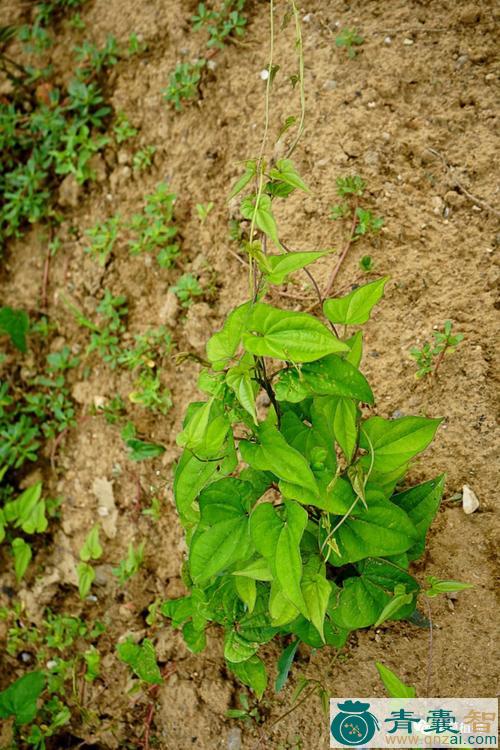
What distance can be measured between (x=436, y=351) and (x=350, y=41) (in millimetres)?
1186

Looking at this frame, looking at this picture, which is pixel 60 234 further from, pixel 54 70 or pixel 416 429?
pixel 416 429

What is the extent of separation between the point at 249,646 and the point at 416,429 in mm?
685

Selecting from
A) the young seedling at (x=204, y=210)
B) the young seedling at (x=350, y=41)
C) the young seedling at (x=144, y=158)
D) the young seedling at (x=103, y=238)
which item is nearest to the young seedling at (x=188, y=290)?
the young seedling at (x=204, y=210)

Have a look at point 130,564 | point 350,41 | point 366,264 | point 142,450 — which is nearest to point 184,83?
point 350,41

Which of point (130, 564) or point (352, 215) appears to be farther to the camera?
point (130, 564)

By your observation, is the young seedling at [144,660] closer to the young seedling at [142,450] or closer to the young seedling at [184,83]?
the young seedling at [142,450]

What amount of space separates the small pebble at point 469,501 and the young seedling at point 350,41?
1550 millimetres

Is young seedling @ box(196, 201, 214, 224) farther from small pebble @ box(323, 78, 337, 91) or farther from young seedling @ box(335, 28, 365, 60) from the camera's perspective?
young seedling @ box(335, 28, 365, 60)

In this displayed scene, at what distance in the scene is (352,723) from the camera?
1879mm

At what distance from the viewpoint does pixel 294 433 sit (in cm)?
156

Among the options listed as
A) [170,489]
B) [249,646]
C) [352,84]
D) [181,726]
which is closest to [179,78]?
[352,84]

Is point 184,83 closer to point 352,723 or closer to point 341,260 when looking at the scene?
point 341,260

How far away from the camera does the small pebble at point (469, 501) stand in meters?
1.89

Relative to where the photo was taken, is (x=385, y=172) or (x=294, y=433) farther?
(x=385, y=172)
